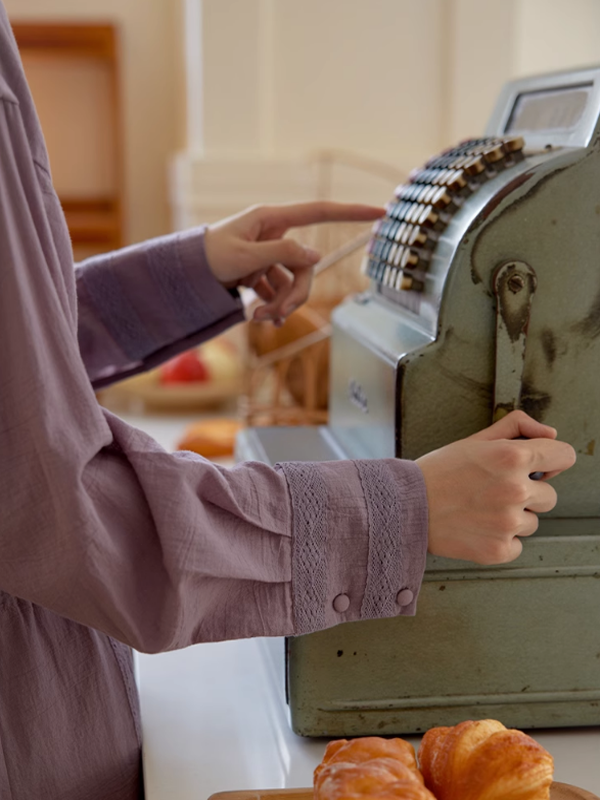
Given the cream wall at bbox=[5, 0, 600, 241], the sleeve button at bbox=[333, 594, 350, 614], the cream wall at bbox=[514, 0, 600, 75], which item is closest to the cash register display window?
the sleeve button at bbox=[333, 594, 350, 614]

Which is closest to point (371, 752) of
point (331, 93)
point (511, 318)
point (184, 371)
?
point (511, 318)

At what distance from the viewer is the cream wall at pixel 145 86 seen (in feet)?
12.1

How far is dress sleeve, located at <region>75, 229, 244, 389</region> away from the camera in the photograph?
3.57 feet

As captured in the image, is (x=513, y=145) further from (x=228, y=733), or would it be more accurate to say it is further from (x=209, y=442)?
(x=209, y=442)

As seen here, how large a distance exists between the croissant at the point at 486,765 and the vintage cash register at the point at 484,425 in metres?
0.16

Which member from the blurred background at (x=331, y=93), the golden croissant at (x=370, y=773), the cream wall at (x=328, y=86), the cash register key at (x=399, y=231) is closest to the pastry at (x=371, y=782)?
the golden croissant at (x=370, y=773)

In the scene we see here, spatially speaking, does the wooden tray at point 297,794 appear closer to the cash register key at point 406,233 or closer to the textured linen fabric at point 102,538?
the textured linen fabric at point 102,538

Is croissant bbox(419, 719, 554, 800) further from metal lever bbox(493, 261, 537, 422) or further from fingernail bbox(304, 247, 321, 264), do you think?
fingernail bbox(304, 247, 321, 264)

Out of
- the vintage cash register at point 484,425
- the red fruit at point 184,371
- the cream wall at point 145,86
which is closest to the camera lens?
the vintage cash register at point 484,425

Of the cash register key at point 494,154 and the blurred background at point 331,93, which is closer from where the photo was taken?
the cash register key at point 494,154

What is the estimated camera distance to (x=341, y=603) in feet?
2.28

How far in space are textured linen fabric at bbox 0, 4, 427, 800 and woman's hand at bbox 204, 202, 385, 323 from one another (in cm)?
42

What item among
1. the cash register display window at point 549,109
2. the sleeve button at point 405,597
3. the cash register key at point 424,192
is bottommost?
the sleeve button at point 405,597

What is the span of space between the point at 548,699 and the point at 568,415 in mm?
234
